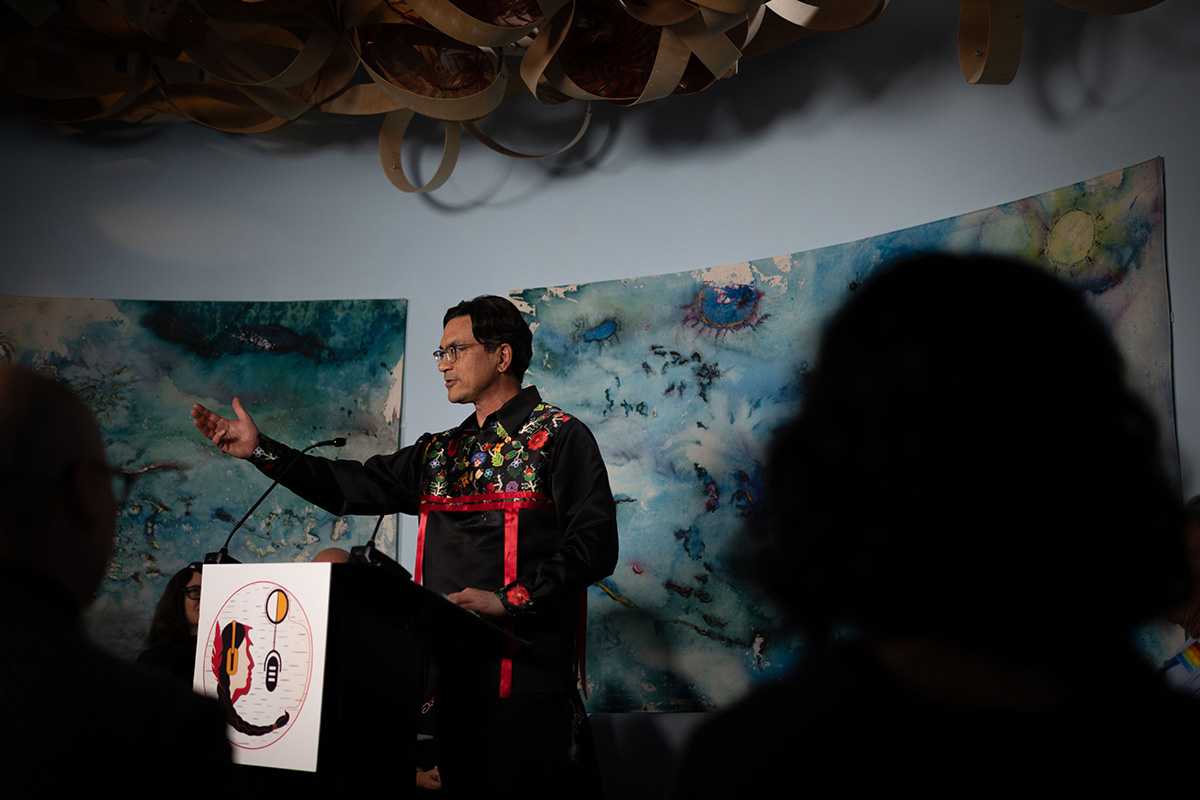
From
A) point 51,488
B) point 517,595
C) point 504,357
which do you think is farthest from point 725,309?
point 51,488

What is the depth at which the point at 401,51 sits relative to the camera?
290 centimetres

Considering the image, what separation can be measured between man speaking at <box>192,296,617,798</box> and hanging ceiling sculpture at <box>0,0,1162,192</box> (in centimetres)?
84

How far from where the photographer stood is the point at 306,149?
4.03m

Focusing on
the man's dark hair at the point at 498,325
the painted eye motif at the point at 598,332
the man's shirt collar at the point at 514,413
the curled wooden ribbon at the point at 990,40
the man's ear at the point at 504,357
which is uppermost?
the curled wooden ribbon at the point at 990,40

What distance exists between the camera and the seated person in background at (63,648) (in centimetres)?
60

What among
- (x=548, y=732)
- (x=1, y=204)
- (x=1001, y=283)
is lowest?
Answer: (x=548, y=732)

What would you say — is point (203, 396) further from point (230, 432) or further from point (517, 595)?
point (517, 595)

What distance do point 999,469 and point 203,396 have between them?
383 centimetres

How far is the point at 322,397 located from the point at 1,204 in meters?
1.72

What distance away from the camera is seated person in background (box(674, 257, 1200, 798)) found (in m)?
0.48

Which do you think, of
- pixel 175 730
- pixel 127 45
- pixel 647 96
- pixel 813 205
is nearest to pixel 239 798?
pixel 175 730

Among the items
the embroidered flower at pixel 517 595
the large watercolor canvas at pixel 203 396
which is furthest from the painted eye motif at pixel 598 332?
the embroidered flower at pixel 517 595

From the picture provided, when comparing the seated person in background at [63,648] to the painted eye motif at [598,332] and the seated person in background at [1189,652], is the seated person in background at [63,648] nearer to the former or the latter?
the seated person in background at [1189,652]

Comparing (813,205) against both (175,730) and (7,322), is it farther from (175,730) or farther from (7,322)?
(7,322)
